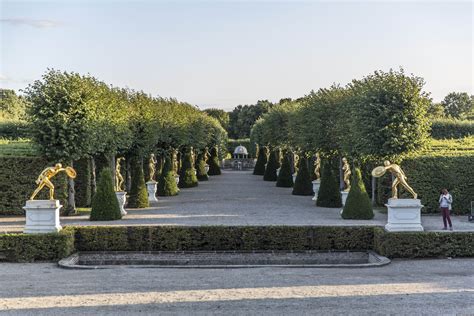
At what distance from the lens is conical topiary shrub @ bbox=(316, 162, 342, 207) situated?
31.7 metres

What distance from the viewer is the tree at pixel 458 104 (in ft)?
344

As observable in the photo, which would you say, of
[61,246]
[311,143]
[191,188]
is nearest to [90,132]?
[61,246]

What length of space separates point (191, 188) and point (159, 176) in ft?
25.0

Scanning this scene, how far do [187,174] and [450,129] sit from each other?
76.4ft

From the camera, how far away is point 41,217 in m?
21.4

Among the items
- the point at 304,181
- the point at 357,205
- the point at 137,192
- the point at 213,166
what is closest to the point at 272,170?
the point at 213,166

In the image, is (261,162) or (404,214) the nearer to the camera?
(404,214)

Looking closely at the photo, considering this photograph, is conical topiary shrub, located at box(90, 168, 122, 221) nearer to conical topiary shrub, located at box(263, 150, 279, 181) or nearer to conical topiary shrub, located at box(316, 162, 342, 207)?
conical topiary shrub, located at box(316, 162, 342, 207)

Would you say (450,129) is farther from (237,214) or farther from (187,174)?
(237,214)

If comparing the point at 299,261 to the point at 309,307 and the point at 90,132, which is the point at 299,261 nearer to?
the point at 309,307

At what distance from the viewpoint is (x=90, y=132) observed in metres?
28.3

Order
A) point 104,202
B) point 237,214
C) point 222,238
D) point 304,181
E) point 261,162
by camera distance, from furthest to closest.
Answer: point 261,162 → point 304,181 → point 237,214 → point 104,202 → point 222,238

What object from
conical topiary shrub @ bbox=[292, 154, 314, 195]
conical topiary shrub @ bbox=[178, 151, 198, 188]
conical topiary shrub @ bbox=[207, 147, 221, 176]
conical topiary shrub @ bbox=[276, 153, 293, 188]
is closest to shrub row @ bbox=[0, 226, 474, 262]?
conical topiary shrub @ bbox=[292, 154, 314, 195]

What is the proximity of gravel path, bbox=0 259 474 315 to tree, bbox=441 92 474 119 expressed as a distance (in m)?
92.1
